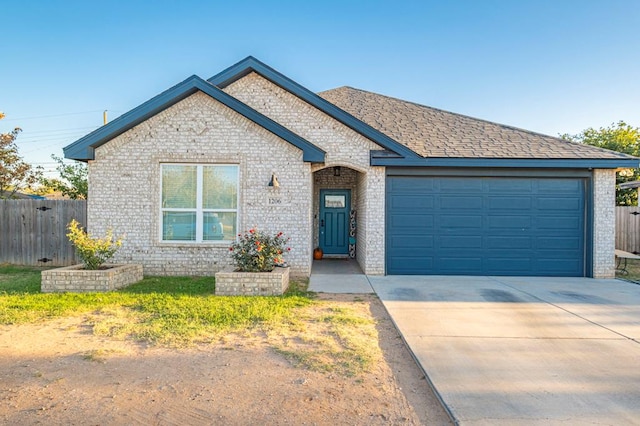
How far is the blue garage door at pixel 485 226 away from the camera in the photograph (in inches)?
389

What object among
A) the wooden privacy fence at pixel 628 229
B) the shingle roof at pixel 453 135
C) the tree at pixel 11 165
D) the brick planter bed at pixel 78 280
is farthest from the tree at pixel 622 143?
the tree at pixel 11 165

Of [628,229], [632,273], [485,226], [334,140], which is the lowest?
[632,273]

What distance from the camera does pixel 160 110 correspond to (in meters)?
9.14

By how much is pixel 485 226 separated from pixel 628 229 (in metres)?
7.82

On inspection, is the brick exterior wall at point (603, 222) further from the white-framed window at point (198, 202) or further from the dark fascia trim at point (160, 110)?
the white-framed window at point (198, 202)

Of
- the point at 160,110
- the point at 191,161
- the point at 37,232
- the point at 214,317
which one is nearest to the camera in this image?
the point at 214,317

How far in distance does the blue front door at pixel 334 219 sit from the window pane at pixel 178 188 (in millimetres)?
5092

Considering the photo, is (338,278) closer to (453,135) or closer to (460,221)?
(460,221)

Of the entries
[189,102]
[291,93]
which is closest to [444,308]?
[291,93]

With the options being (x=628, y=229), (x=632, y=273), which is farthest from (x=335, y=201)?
(x=628, y=229)

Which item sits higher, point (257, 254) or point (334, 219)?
Result: point (334, 219)

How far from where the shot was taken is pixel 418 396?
343 cm

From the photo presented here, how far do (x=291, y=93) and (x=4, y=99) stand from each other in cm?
1482

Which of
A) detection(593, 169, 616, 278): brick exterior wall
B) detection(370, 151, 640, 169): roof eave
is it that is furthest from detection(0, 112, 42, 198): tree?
detection(593, 169, 616, 278): brick exterior wall
